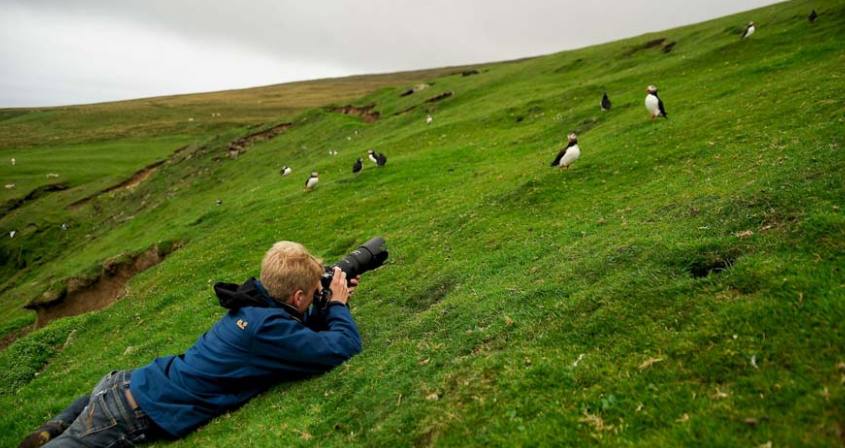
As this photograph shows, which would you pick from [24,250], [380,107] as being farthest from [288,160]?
[24,250]

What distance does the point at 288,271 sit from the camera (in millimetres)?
7324

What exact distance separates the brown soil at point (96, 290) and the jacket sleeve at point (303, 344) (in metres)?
20.9

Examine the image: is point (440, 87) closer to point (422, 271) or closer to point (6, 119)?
point (422, 271)

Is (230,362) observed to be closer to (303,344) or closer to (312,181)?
(303,344)

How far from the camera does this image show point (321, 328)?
843 centimetres

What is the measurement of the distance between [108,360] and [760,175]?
54.6 feet

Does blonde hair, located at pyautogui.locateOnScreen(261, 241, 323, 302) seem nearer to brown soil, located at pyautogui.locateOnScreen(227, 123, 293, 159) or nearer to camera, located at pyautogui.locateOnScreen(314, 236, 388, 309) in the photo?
camera, located at pyautogui.locateOnScreen(314, 236, 388, 309)

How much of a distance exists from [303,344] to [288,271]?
107 cm

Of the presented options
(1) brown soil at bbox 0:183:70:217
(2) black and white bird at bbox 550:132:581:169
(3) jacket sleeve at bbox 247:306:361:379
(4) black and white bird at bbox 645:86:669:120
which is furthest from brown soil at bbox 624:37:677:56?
(1) brown soil at bbox 0:183:70:217

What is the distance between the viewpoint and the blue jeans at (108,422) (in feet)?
22.6

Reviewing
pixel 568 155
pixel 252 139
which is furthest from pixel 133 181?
pixel 568 155

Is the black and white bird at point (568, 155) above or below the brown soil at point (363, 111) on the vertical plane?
below

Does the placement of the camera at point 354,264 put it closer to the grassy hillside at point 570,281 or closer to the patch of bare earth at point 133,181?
the grassy hillside at point 570,281

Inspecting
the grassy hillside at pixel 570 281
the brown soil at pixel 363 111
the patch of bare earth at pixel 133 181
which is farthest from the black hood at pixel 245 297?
the patch of bare earth at pixel 133 181
